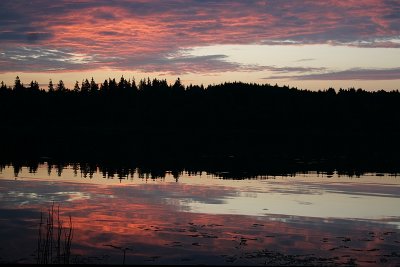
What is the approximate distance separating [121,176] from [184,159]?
17.8 m

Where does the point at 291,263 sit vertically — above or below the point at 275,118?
below

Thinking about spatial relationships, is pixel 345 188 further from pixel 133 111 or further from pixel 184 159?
pixel 133 111

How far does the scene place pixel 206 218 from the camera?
25.6 metres

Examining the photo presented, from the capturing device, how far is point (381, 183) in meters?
41.3

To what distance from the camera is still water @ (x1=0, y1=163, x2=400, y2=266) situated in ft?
62.3

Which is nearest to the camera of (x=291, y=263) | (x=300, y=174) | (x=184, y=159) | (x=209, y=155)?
(x=291, y=263)

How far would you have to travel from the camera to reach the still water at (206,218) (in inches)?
748

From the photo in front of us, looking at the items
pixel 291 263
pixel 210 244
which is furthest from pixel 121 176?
pixel 291 263

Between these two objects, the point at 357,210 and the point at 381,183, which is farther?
the point at 381,183

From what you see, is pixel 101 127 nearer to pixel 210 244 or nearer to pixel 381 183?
pixel 381 183

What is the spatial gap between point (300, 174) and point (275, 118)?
14995 cm

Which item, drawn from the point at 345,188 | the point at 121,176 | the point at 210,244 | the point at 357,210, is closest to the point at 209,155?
the point at 121,176

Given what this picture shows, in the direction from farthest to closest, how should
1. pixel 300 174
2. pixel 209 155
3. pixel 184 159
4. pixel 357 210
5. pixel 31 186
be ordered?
pixel 209 155 → pixel 184 159 → pixel 300 174 → pixel 31 186 → pixel 357 210

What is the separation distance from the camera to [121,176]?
4238 centimetres
